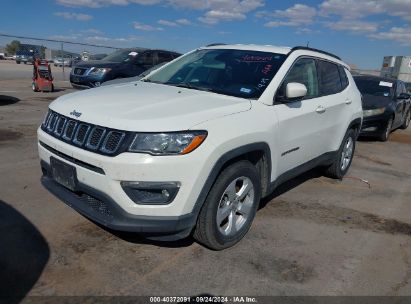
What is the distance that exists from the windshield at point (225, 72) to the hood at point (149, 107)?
231 millimetres

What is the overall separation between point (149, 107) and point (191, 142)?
0.52 m

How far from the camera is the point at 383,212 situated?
5.03 meters

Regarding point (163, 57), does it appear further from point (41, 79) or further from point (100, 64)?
point (41, 79)

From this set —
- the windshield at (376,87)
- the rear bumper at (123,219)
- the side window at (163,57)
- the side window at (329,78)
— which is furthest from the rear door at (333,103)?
the side window at (163,57)

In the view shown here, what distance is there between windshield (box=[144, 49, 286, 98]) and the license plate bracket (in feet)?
4.96

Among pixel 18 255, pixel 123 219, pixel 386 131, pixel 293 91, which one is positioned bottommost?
pixel 18 255

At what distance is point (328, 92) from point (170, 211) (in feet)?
9.94

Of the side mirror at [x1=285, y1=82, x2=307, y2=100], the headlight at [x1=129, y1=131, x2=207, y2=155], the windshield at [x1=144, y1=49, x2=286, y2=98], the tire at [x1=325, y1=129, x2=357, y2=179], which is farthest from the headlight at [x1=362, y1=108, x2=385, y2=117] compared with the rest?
the headlight at [x1=129, y1=131, x2=207, y2=155]

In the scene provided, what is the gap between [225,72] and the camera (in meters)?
4.39

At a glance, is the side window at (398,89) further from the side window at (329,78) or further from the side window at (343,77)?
the side window at (329,78)

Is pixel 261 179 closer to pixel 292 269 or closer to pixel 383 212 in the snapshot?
pixel 292 269

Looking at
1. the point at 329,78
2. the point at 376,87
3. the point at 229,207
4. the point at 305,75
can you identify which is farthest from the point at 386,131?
the point at 229,207

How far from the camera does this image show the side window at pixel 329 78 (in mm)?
5130

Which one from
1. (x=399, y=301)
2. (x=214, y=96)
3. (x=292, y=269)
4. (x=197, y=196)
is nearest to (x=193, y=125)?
(x=197, y=196)
